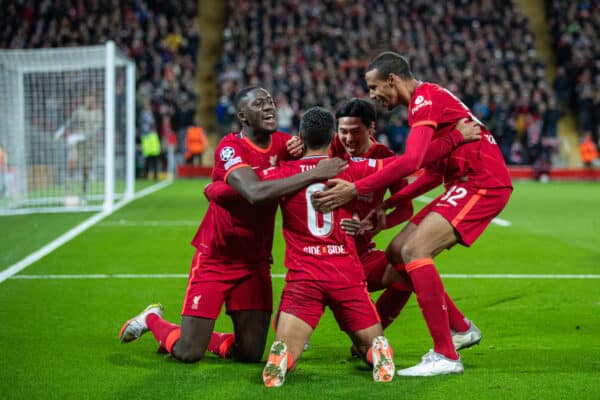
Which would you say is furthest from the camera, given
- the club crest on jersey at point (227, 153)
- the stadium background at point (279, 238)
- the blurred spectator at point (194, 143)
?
the blurred spectator at point (194, 143)

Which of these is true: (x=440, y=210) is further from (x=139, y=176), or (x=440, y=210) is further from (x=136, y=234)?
(x=139, y=176)

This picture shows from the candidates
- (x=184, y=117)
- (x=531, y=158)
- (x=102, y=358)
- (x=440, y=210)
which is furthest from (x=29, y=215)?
(x=531, y=158)

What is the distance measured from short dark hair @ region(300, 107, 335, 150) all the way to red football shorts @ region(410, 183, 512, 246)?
2.65ft

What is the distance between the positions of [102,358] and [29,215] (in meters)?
10.6

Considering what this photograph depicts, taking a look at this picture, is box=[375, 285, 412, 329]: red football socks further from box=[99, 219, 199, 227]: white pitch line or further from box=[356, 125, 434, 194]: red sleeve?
box=[99, 219, 199, 227]: white pitch line

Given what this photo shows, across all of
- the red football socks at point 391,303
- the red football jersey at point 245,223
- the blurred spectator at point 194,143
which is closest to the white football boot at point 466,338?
the red football socks at point 391,303

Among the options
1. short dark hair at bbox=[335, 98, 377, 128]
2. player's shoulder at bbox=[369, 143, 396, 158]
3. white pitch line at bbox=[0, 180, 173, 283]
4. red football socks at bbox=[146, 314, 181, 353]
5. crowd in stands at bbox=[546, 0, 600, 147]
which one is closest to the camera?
red football socks at bbox=[146, 314, 181, 353]

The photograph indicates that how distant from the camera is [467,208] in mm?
5648

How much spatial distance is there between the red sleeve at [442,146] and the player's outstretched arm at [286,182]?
22.8 inches

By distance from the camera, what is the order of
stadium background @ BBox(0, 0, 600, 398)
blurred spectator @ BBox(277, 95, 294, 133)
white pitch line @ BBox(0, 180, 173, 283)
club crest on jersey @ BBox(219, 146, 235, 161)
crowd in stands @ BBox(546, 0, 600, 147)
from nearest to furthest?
stadium background @ BBox(0, 0, 600, 398), club crest on jersey @ BBox(219, 146, 235, 161), white pitch line @ BBox(0, 180, 173, 283), blurred spectator @ BBox(277, 95, 294, 133), crowd in stands @ BBox(546, 0, 600, 147)

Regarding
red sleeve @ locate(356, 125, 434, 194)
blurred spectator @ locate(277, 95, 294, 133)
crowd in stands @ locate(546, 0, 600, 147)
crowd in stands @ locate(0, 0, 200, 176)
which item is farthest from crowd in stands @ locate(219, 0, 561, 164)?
red sleeve @ locate(356, 125, 434, 194)

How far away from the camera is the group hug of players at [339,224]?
5.29 metres

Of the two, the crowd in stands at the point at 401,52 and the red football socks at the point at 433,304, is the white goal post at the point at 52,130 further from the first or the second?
the red football socks at the point at 433,304

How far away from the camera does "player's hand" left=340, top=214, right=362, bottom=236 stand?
5.36 m
